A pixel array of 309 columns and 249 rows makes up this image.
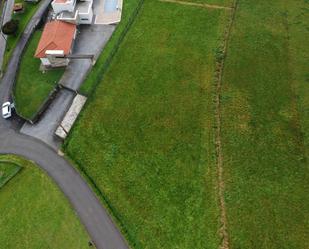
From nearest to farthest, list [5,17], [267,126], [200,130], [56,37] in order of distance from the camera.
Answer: [267,126] < [200,130] < [56,37] < [5,17]

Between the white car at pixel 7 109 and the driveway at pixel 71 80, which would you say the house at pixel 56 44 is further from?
the white car at pixel 7 109

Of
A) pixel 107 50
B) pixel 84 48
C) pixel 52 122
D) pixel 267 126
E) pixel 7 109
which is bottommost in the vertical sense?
pixel 267 126

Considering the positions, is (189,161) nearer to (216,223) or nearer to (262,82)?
(216,223)

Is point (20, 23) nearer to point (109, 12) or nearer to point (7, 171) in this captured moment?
point (109, 12)

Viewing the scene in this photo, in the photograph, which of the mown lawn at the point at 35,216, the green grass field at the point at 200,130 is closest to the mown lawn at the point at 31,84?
the green grass field at the point at 200,130

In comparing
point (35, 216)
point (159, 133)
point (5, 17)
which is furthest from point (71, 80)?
point (5, 17)

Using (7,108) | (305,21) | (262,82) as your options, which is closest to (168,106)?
(262,82)

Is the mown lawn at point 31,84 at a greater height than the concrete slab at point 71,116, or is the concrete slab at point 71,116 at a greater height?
the mown lawn at point 31,84

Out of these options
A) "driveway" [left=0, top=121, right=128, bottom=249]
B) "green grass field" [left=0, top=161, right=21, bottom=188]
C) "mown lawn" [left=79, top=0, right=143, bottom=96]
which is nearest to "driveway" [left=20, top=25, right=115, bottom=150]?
"mown lawn" [left=79, top=0, right=143, bottom=96]
